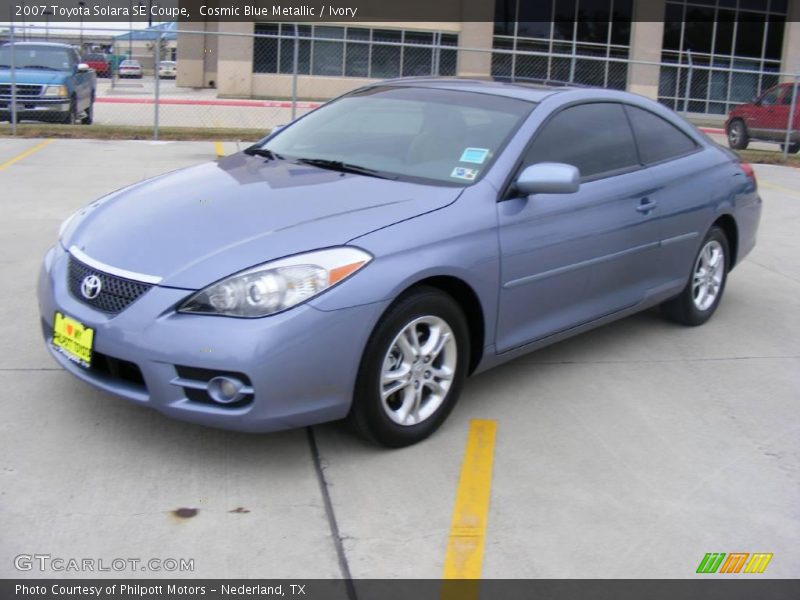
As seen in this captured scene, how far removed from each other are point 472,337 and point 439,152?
0.97 meters

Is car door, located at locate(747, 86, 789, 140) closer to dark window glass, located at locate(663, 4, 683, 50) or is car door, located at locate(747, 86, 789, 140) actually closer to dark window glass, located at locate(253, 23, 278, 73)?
dark window glass, located at locate(663, 4, 683, 50)

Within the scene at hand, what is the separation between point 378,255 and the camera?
3.69 meters

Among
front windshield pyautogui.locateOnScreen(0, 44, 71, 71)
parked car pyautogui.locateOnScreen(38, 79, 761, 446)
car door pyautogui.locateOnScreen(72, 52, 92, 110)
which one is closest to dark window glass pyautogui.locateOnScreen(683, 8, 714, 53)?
car door pyautogui.locateOnScreen(72, 52, 92, 110)

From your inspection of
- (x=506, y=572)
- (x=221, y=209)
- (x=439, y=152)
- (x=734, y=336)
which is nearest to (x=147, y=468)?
(x=221, y=209)

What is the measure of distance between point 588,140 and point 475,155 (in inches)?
33.2

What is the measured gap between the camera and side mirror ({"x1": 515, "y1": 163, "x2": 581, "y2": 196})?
4.21 m

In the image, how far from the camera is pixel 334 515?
339 cm

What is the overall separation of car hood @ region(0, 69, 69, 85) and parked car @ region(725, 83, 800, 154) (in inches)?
524

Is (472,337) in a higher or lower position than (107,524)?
higher

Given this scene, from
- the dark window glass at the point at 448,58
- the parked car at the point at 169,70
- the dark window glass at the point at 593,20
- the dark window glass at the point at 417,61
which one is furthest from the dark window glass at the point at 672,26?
the parked car at the point at 169,70

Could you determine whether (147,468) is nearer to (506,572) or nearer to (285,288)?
(285,288)
